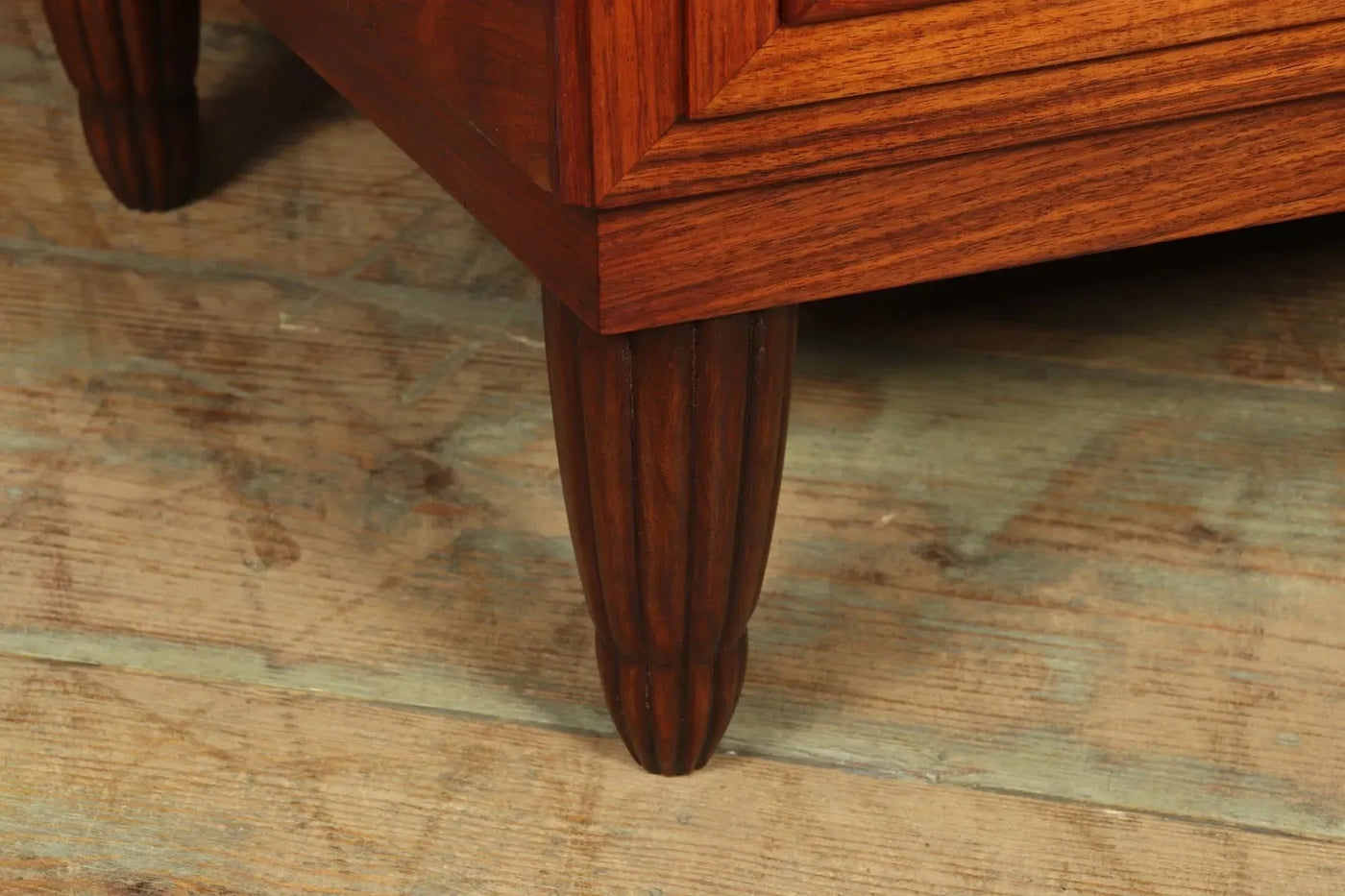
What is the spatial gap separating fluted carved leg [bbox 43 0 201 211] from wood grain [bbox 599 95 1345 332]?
690 mm

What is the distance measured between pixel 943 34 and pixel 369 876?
410 mm

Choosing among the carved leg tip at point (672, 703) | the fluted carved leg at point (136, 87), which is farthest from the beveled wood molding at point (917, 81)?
the fluted carved leg at point (136, 87)

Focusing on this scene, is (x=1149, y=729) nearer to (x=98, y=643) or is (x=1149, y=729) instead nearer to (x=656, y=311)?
(x=656, y=311)

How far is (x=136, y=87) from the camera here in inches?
45.3

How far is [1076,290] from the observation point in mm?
1132

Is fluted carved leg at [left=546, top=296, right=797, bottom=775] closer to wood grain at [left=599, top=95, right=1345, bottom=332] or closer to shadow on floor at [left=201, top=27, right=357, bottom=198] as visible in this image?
wood grain at [left=599, top=95, right=1345, bottom=332]

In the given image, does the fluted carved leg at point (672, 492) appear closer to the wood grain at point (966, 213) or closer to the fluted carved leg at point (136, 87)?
the wood grain at point (966, 213)

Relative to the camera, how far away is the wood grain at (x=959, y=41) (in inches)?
20.8

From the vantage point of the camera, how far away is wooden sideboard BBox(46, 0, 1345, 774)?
0.52 m

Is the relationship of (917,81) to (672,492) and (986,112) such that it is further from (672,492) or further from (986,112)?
(672,492)

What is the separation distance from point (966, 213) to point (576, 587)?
13.9 inches

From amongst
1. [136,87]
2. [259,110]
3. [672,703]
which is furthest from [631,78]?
[259,110]

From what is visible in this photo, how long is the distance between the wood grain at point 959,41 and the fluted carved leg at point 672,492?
0.10 metres

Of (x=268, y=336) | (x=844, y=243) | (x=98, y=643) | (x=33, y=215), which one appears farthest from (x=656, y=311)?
(x=33, y=215)
